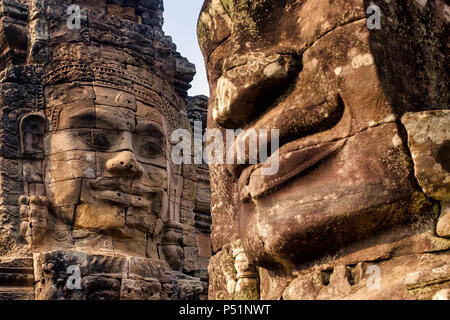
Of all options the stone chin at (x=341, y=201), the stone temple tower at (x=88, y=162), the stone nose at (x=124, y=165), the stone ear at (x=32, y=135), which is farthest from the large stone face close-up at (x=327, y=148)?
the stone ear at (x=32, y=135)

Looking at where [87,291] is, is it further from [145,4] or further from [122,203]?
[145,4]

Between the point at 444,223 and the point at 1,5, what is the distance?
8787 millimetres

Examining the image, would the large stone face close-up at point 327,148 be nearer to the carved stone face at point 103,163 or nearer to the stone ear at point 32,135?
the carved stone face at point 103,163

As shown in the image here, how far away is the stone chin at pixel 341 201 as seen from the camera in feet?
7.48

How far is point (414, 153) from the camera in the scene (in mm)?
2264

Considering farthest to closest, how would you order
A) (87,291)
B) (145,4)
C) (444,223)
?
1. (145,4)
2. (87,291)
3. (444,223)

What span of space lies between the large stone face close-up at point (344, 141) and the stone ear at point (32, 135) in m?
6.65

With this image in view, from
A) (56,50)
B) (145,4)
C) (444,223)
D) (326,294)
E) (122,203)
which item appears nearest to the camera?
(444,223)

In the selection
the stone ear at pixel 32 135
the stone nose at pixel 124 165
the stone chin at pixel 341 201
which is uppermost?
the stone ear at pixel 32 135

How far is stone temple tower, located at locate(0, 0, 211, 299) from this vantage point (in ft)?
27.5

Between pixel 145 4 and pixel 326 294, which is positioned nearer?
pixel 326 294

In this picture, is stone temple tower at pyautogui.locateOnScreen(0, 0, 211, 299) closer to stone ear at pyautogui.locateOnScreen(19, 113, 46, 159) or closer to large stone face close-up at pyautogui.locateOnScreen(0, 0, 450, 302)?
stone ear at pyautogui.locateOnScreen(19, 113, 46, 159)

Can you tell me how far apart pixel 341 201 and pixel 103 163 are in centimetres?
693

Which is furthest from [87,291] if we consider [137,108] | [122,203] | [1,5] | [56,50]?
[1,5]
